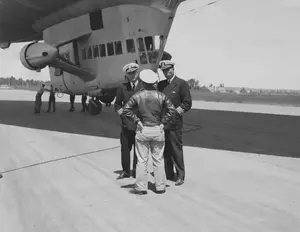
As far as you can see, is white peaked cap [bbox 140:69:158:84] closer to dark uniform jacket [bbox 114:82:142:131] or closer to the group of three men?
the group of three men

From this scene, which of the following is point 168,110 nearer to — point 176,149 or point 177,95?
point 177,95

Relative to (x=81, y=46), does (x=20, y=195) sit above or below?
below

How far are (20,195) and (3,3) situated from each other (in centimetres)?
1507

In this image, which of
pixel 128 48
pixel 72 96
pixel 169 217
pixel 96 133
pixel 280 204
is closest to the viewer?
pixel 169 217

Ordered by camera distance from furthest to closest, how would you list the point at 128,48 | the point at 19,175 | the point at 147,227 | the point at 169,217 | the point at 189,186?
the point at 128,48 → the point at 19,175 → the point at 189,186 → the point at 169,217 → the point at 147,227

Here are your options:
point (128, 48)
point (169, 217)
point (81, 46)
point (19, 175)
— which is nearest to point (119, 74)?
point (128, 48)

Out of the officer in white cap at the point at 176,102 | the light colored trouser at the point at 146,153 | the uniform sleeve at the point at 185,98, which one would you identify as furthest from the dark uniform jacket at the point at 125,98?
the uniform sleeve at the point at 185,98

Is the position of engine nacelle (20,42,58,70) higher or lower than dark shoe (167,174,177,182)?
higher

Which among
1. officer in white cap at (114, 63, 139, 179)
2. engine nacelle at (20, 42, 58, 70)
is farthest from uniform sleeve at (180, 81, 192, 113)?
engine nacelle at (20, 42, 58, 70)

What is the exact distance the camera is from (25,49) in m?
17.2

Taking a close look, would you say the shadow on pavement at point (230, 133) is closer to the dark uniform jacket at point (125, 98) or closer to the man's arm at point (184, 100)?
the man's arm at point (184, 100)

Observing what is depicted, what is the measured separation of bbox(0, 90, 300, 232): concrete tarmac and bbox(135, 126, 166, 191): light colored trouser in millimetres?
254

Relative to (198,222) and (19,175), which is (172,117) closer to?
(198,222)

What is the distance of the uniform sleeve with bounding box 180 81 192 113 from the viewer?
6301 mm
